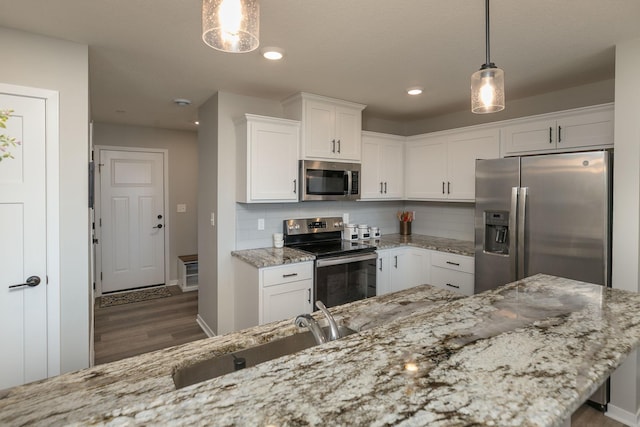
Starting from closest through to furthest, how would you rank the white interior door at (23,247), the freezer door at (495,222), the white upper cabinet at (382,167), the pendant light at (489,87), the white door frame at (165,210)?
the pendant light at (489,87), the white interior door at (23,247), the freezer door at (495,222), the white upper cabinet at (382,167), the white door frame at (165,210)

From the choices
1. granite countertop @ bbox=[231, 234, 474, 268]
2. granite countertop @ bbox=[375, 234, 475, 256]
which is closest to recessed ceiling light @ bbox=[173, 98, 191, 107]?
granite countertop @ bbox=[231, 234, 474, 268]

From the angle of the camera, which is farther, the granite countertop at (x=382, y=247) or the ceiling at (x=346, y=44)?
the granite countertop at (x=382, y=247)

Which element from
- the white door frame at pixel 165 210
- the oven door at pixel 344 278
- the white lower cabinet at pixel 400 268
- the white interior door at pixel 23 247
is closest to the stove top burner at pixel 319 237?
the oven door at pixel 344 278

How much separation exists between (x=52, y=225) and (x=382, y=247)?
2.72m

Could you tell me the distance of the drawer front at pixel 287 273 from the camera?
2.88m

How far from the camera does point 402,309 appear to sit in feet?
5.36

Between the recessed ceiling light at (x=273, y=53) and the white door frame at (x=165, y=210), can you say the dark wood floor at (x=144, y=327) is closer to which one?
the white door frame at (x=165, y=210)

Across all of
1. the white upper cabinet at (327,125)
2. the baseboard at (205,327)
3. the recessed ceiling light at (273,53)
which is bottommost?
the baseboard at (205,327)

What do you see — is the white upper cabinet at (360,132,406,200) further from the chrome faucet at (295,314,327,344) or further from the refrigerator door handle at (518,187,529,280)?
the chrome faucet at (295,314,327,344)

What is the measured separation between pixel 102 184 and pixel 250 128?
300 centimetres

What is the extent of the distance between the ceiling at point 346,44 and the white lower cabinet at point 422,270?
1601mm

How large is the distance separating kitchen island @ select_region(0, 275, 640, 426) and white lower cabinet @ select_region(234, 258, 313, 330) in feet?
4.92

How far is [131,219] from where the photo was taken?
511cm

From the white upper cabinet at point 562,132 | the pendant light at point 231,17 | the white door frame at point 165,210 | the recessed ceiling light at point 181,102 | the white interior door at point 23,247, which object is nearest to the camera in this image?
the pendant light at point 231,17
